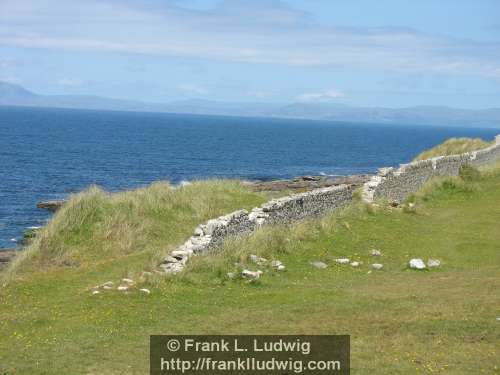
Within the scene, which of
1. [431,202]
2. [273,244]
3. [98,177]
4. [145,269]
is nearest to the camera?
[145,269]

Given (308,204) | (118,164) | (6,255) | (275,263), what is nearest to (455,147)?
(308,204)

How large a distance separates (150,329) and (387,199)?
71.4 feet

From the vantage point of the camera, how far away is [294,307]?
17.7 meters

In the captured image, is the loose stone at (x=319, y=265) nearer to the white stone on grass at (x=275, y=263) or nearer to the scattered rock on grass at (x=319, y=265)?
the scattered rock on grass at (x=319, y=265)

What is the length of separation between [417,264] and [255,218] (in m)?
6.23

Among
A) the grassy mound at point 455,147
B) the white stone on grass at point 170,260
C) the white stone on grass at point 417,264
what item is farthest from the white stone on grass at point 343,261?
the grassy mound at point 455,147

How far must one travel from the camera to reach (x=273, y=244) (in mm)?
23891

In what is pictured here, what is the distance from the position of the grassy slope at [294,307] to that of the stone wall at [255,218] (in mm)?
654

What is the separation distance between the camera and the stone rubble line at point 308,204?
72.3 ft

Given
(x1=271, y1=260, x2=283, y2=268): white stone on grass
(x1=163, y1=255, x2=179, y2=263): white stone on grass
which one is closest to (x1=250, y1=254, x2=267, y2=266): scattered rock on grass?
(x1=271, y1=260, x2=283, y2=268): white stone on grass

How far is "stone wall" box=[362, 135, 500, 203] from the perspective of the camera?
115ft

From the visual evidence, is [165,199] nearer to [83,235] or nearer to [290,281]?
[83,235]

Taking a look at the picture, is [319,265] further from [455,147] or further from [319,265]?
[455,147]

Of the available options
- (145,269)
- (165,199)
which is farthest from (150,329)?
(165,199)
